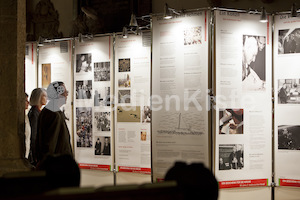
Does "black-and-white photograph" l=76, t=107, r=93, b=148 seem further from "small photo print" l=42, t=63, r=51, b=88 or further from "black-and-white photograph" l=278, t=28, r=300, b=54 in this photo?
"black-and-white photograph" l=278, t=28, r=300, b=54

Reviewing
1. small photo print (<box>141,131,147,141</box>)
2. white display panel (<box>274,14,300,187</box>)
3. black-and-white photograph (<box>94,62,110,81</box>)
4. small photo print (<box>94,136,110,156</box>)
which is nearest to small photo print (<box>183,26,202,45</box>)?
white display panel (<box>274,14,300,187</box>)

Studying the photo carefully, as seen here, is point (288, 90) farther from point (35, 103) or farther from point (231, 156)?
point (35, 103)

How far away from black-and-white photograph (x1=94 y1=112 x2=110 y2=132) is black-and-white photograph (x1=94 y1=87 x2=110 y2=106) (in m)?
0.20

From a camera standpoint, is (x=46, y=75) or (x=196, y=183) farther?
(x=46, y=75)

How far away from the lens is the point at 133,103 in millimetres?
7199

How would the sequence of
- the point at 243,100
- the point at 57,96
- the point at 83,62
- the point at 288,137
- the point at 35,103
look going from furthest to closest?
1. the point at 83,62
2. the point at 288,137
3. the point at 243,100
4. the point at 35,103
5. the point at 57,96

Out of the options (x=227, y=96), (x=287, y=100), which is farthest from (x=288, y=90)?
(x=227, y=96)

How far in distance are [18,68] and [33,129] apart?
184 cm

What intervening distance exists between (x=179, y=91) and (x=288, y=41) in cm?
182

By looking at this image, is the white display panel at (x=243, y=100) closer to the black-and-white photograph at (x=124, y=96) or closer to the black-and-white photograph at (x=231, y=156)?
the black-and-white photograph at (x=231, y=156)

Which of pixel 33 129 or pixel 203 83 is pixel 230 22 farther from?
pixel 33 129

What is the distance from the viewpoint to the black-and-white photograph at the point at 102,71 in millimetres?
7449

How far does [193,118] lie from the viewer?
5422 millimetres

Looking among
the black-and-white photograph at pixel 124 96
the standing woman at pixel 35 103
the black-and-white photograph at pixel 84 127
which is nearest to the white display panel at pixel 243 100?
the black-and-white photograph at pixel 124 96
